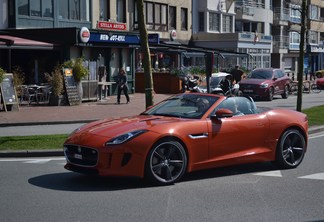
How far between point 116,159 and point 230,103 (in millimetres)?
2520

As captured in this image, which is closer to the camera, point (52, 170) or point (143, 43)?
point (52, 170)

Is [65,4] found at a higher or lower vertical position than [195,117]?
higher

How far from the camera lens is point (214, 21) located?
4916 centimetres

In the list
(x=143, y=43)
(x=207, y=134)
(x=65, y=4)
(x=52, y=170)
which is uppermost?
(x=65, y=4)

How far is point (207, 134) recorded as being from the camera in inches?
361

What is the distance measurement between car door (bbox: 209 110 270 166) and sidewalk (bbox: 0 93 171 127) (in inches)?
416

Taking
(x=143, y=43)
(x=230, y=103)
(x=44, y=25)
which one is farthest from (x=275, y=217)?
(x=44, y=25)

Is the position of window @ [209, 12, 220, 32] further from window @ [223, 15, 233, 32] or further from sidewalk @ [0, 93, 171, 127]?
sidewalk @ [0, 93, 171, 127]

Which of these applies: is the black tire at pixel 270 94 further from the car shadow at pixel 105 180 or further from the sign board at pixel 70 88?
the car shadow at pixel 105 180

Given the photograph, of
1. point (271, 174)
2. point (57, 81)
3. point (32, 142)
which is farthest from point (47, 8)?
point (271, 174)

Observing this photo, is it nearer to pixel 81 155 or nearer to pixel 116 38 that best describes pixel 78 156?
pixel 81 155

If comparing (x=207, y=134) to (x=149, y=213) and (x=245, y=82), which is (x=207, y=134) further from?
(x=245, y=82)

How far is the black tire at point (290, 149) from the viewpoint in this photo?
10.2 m

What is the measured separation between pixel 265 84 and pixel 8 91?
14448 millimetres
